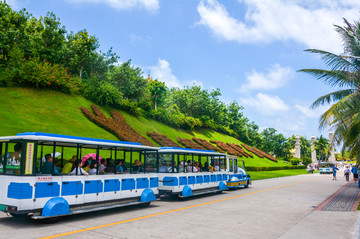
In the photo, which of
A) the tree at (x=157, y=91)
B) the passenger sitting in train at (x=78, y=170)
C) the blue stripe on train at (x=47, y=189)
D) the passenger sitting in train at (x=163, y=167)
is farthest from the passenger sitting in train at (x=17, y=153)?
the tree at (x=157, y=91)

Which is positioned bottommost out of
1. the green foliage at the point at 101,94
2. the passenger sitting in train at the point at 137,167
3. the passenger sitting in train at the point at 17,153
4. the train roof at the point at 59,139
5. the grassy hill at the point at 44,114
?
the passenger sitting in train at the point at 137,167

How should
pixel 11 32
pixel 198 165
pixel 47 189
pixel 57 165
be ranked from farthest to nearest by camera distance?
pixel 11 32
pixel 198 165
pixel 57 165
pixel 47 189

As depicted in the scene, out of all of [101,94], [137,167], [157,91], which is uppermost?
[157,91]

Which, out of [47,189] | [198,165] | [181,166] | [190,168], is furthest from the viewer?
[198,165]

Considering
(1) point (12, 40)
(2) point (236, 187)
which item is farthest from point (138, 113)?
(2) point (236, 187)

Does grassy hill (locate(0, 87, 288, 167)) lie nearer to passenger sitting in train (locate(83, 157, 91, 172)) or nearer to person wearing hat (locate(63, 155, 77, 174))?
passenger sitting in train (locate(83, 157, 91, 172))

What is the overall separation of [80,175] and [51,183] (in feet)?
3.82

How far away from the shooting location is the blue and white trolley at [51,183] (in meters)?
8.18

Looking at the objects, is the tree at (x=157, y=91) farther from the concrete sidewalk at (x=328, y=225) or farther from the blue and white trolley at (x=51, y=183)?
the concrete sidewalk at (x=328, y=225)

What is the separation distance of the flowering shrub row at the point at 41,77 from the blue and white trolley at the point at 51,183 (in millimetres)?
20359

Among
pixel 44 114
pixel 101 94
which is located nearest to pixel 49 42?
pixel 101 94

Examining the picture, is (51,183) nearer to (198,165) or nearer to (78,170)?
(78,170)

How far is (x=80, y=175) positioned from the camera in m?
9.77

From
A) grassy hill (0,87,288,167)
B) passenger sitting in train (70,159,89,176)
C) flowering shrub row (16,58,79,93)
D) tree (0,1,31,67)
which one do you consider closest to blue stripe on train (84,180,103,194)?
passenger sitting in train (70,159,89,176)
